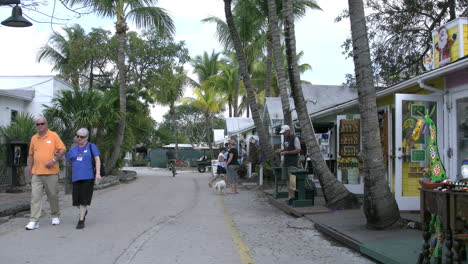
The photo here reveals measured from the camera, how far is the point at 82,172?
27.3ft

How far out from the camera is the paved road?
628cm

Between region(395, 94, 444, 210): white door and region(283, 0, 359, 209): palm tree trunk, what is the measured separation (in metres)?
1.32

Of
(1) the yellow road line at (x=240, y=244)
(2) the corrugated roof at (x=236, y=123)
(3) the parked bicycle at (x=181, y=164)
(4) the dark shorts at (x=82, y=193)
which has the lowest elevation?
(1) the yellow road line at (x=240, y=244)

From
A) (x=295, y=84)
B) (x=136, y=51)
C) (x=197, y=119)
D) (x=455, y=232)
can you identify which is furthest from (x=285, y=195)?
(x=197, y=119)

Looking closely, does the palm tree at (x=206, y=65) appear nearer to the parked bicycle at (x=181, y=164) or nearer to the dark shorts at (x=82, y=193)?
the parked bicycle at (x=181, y=164)

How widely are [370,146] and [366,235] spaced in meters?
1.52

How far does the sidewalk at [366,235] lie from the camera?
19.7 feet

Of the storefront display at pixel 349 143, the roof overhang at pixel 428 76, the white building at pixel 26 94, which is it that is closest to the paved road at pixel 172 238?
the storefront display at pixel 349 143

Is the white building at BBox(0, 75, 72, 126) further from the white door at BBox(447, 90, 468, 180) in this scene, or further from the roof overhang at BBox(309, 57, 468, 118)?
the white door at BBox(447, 90, 468, 180)

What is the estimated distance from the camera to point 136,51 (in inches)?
1086

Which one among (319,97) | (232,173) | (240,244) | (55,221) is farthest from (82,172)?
(319,97)

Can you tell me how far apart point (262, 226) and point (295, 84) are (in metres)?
3.66

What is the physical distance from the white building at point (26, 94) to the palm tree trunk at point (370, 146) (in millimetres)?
13915

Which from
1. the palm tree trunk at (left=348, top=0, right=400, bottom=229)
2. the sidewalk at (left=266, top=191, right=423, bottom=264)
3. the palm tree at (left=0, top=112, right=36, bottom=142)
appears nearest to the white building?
the palm tree at (left=0, top=112, right=36, bottom=142)
